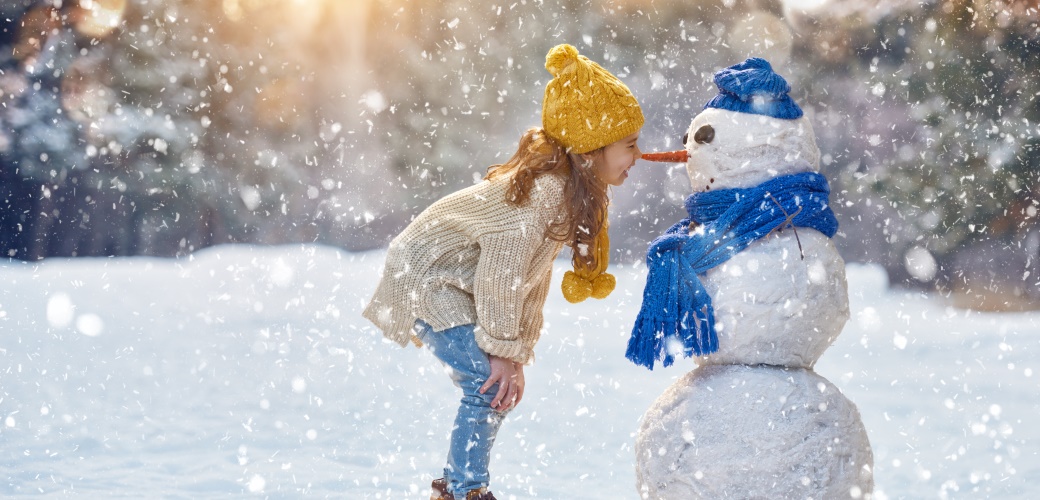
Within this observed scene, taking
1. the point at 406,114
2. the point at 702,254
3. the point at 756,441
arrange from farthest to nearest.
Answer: the point at 406,114 → the point at 702,254 → the point at 756,441

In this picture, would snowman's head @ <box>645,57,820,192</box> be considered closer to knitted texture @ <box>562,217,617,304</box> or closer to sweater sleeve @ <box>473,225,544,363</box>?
knitted texture @ <box>562,217,617,304</box>

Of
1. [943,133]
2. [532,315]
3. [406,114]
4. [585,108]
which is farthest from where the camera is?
[406,114]

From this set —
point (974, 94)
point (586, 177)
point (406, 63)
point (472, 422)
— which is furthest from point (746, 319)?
point (406, 63)

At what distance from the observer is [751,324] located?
2277mm

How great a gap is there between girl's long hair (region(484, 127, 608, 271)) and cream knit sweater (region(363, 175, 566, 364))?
21mm

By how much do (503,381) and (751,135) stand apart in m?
0.80

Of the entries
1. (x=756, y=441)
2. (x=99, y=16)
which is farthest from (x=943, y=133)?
(x=99, y=16)

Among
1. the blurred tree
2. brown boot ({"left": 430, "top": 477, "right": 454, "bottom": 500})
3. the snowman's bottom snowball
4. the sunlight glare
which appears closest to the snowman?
the snowman's bottom snowball

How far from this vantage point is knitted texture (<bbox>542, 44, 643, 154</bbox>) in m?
2.45

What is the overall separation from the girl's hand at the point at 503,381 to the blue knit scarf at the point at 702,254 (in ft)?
1.00

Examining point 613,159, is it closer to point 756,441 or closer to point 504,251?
point 504,251

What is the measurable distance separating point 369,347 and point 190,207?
2713 mm

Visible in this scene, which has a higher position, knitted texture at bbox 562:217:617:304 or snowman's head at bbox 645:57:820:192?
snowman's head at bbox 645:57:820:192

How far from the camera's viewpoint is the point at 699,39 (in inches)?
295
